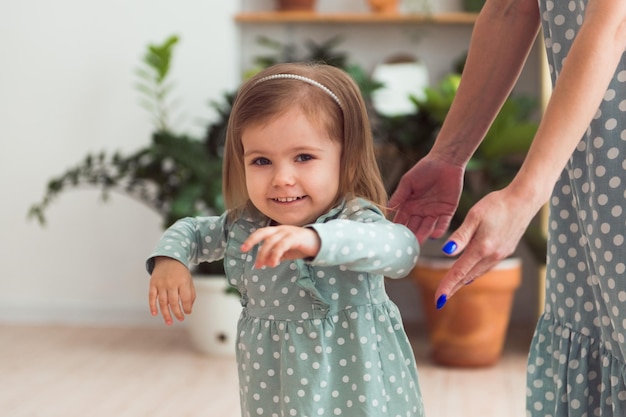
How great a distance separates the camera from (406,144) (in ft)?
12.2

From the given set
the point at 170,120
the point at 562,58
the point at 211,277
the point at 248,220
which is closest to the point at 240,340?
the point at 248,220

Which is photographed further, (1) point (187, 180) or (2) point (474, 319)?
(1) point (187, 180)

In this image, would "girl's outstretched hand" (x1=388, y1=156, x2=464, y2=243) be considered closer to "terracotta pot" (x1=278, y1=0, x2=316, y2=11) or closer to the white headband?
the white headband

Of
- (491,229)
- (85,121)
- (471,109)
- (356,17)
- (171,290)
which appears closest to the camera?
(491,229)

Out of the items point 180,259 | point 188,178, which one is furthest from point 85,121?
point 180,259

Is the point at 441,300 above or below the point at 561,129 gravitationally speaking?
below

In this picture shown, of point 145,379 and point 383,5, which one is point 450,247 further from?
point 383,5

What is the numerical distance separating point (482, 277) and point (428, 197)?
189 centimetres

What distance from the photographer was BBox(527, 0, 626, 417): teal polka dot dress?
1164 mm

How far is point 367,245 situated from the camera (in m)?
1.28

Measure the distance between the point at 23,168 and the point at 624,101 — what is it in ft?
11.7

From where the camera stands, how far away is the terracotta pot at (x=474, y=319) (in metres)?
3.48

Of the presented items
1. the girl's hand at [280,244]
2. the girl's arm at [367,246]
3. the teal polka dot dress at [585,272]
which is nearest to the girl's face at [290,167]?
the girl's arm at [367,246]

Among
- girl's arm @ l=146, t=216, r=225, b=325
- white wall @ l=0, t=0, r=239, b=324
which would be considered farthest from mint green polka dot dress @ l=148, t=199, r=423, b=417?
white wall @ l=0, t=0, r=239, b=324
